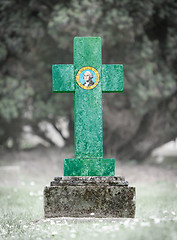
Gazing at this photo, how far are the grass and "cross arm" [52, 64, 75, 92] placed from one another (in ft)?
6.05

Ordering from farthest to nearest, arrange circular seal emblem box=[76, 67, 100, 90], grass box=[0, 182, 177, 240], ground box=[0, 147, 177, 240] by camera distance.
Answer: circular seal emblem box=[76, 67, 100, 90], ground box=[0, 147, 177, 240], grass box=[0, 182, 177, 240]

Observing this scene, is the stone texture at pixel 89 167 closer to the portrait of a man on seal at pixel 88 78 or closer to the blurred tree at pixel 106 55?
the portrait of a man on seal at pixel 88 78

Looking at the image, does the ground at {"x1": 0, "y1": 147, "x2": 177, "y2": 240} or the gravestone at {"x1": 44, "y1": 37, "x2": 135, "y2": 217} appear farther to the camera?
the gravestone at {"x1": 44, "y1": 37, "x2": 135, "y2": 217}

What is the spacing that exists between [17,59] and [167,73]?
14.5ft

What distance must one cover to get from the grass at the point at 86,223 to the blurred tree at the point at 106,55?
3834 mm

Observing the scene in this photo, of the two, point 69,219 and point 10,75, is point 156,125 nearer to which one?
point 10,75

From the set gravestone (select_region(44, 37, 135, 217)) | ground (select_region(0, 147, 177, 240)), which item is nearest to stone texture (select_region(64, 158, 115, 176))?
gravestone (select_region(44, 37, 135, 217))

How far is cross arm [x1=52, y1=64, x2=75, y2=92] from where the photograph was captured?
4.99 m

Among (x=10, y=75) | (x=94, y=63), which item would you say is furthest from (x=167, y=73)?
(x=94, y=63)

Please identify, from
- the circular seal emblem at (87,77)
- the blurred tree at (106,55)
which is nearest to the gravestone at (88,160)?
the circular seal emblem at (87,77)

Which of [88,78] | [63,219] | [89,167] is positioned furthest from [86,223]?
[88,78]

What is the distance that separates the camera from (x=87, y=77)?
4.98 meters

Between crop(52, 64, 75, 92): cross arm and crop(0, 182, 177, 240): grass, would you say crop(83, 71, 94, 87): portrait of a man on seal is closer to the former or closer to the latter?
crop(52, 64, 75, 92): cross arm

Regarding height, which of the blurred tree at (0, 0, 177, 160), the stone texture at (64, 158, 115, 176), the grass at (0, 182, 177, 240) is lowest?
the grass at (0, 182, 177, 240)
